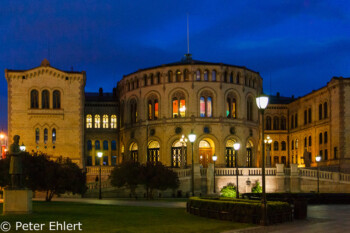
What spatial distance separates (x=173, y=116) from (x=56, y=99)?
15.5 meters

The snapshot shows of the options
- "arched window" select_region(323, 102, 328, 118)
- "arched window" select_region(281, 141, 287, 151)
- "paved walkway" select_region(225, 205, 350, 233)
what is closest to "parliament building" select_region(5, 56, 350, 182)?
"arched window" select_region(323, 102, 328, 118)

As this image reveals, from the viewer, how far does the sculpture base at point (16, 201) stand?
21688mm

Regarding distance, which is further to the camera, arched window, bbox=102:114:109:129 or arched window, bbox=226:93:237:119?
arched window, bbox=102:114:109:129

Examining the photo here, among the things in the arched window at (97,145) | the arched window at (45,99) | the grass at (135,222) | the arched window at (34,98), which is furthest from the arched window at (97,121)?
the grass at (135,222)

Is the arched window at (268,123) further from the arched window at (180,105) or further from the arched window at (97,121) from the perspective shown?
the arched window at (97,121)

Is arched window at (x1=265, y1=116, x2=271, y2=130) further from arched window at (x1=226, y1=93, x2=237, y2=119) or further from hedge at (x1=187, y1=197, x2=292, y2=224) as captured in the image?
hedge at (x1=187, y1=197, x2=292, y2=224)

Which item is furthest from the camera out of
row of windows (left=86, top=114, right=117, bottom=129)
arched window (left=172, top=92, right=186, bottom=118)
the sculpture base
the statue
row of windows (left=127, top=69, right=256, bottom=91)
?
row of windows (left=86, top=114, right=117, bottom=129)

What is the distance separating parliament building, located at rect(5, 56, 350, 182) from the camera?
64.4 m

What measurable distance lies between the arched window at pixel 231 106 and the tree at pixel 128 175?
A: 24597 mm

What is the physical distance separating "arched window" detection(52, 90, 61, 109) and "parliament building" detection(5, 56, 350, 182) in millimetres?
129

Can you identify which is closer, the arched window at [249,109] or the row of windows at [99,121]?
the arched window at [249,109]

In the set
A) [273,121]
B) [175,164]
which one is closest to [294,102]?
[273,121]

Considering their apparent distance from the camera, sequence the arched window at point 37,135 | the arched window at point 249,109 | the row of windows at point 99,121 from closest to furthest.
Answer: the arched window at point 37,135 → the arched window at point 249,109 → the row of windows at point 99,121

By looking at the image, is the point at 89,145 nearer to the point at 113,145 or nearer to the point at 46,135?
the point at 113,145
